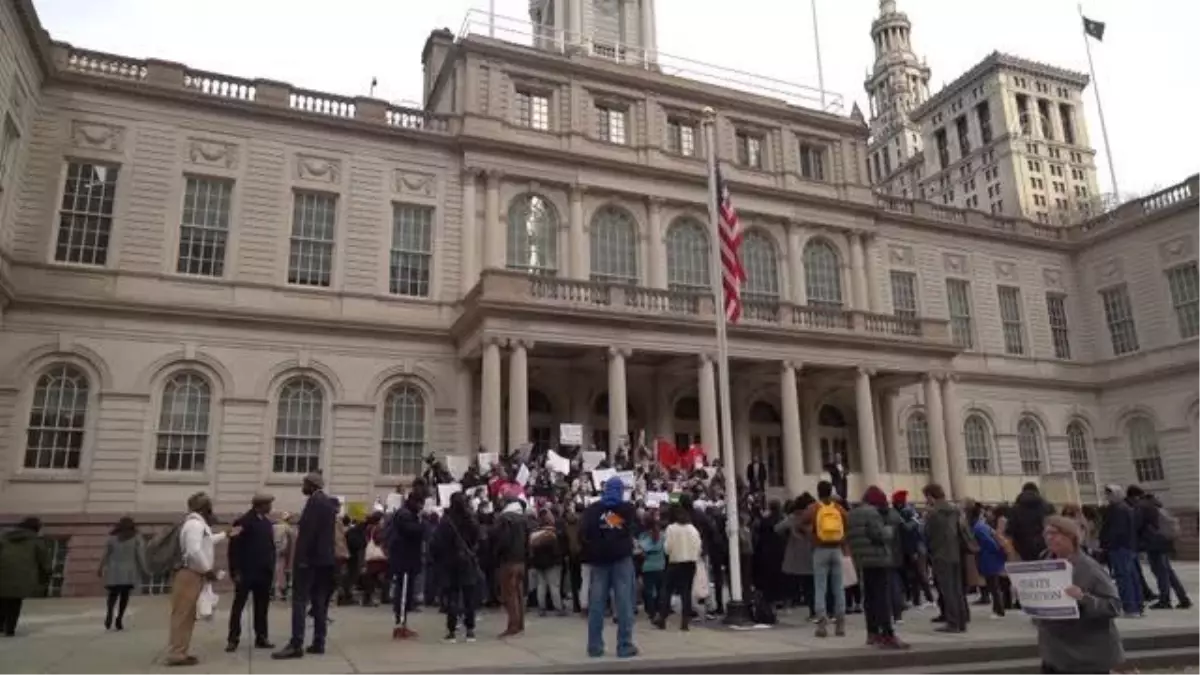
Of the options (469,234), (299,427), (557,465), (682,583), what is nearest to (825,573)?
(682,583)

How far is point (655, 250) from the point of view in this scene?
1089 inches

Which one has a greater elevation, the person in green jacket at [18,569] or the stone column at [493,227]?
the stone column at [493,227]

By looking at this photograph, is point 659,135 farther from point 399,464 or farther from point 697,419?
point 399,464

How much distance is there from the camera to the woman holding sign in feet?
16.0

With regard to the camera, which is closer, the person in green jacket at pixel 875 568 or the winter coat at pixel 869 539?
the person in green jacket at pixel 875 568

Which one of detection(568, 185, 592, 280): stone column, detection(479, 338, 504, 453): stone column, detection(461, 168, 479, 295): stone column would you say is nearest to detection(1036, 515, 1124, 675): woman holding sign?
detection(479, 338, 504, 453): stone column

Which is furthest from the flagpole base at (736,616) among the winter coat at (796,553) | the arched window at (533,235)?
the arched window at (533,235)

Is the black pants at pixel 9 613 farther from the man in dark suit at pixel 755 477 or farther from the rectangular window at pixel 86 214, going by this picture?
the man in dark suit at pixel 755 477

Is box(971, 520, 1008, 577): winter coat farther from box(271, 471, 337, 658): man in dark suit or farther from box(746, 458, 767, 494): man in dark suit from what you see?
box(271, 471, 337, 658): man in dark suit

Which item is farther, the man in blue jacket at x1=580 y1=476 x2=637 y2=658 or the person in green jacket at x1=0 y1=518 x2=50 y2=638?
the person in green jacket at x1=0 y1=518 x2=50 y2=638

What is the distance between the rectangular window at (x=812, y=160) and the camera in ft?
105

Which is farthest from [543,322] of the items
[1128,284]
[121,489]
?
[1128,284]

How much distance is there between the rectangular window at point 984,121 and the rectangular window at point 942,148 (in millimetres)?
6180

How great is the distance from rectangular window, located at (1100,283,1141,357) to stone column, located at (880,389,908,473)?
12.4 meters
